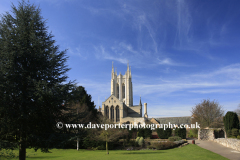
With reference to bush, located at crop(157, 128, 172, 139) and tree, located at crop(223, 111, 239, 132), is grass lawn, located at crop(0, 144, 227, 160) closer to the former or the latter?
tree, located at crop(223, 111, 239, 132)

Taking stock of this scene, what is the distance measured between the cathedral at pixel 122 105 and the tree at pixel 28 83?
4487cm

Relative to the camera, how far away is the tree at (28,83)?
9.28 metres

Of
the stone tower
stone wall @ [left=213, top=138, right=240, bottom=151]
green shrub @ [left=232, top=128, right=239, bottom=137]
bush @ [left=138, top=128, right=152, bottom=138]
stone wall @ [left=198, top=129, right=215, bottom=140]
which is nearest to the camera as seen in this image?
stone wall @ [left=213, top=138, right=240, bottom=151]

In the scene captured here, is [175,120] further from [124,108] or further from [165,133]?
[165,133]

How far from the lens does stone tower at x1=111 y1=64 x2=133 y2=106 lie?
76.5 m

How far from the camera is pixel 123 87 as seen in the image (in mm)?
80312

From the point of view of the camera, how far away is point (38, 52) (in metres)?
10.4

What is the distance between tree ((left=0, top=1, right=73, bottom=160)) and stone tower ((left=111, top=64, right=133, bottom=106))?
66.0 metres

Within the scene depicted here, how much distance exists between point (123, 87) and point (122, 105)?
76.0 feet

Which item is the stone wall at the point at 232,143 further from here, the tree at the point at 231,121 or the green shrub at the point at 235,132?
the tree at the point at 231,121

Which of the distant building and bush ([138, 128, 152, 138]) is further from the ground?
the distant building

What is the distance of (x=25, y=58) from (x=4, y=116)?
11.1 feet

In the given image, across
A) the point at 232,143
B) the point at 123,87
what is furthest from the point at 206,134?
the point at 123,87

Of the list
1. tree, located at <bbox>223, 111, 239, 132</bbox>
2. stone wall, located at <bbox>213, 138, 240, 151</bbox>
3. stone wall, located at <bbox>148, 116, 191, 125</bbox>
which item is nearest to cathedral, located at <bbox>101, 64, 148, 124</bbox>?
stone wall, located at <bbox>148, 116, 191, 125</bbox>
